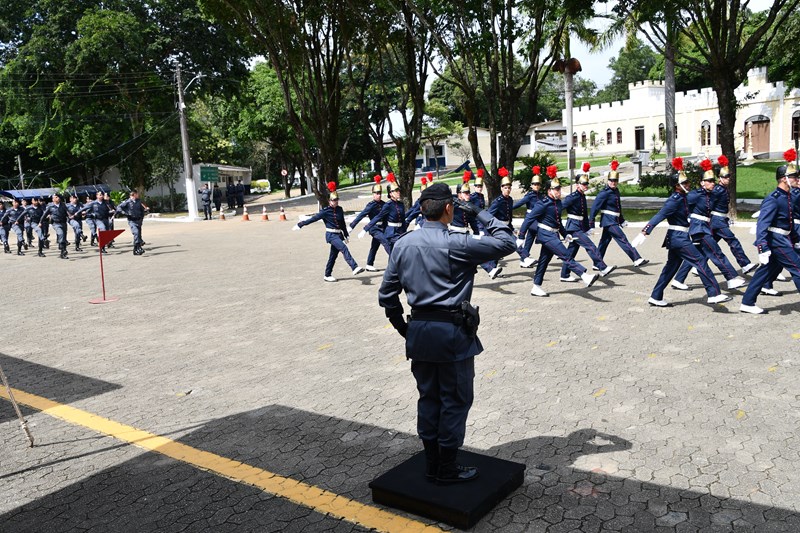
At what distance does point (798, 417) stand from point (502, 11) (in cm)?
1713

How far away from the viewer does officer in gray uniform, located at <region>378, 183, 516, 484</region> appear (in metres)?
4.17

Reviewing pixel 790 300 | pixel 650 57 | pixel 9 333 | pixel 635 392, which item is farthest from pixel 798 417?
pixel 650 57

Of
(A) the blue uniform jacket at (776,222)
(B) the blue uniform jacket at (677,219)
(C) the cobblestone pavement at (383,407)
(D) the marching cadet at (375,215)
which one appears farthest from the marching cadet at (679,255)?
(D) the marching cadet at (375,215)

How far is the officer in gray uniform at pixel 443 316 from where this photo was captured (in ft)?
13.7

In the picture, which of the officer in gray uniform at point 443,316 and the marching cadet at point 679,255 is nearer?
the officer in gray uniform at point 443,316

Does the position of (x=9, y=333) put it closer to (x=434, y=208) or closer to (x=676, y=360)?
(x=434, y=208)

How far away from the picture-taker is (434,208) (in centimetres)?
426

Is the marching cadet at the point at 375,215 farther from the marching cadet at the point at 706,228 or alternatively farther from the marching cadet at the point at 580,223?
the marching cadet at the point at 706,228

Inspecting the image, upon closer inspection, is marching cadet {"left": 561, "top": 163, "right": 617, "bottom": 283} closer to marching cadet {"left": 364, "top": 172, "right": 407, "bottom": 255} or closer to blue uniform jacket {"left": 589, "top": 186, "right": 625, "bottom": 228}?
blue uniform jacket {"left": 589, "top": 186, "right": 625, "bottom": 228}

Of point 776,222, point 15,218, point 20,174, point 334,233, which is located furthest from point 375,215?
point 20,174

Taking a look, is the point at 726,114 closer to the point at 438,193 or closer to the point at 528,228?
the point at 528,228

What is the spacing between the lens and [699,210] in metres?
9.91

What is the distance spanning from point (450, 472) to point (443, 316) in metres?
0.97

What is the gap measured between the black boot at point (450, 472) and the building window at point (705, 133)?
183 feet
